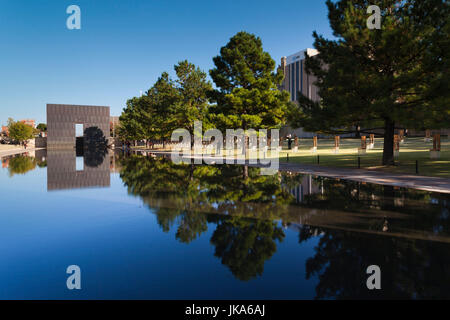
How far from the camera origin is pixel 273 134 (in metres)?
50.1

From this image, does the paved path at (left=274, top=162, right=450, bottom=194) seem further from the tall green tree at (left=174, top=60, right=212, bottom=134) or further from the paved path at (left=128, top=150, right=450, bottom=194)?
the tall green tree at (left=174, top=60, right=212, bottom=134)

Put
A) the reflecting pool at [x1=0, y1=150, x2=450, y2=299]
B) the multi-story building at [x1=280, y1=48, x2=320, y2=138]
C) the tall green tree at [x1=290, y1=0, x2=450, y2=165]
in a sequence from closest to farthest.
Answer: the reflecting pool at [x1=0, y1=150, x2=450, y2=299] < the tall green tree at [x1=290, y1=0, x2=450, y2=165] < the multi-story building at [x1=280, y1=48, x2=320, y2=138]

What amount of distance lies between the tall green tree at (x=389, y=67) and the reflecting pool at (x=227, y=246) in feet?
25.7

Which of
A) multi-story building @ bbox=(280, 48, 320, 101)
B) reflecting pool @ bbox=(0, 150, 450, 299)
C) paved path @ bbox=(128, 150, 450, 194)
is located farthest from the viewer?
multi-story building @ bbox=(280, 48, 320, 101)

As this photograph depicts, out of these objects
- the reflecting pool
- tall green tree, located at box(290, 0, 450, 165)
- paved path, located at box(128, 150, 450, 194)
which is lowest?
the reflecting pool

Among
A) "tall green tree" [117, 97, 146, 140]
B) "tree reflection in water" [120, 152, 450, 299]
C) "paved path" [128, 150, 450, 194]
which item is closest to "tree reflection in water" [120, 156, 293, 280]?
"tree reflection in water" [120, 152, 450, 299]

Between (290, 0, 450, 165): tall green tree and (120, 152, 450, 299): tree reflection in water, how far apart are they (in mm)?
6744

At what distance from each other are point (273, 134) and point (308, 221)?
43312 millimetres

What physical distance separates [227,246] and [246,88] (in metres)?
28.8

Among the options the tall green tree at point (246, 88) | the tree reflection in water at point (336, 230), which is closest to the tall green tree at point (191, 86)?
the tall green tree at point (246, 88)

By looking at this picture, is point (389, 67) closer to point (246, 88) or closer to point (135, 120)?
point (246, 88)

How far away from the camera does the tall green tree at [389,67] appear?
16.0 metres

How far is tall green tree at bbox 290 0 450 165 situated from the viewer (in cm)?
1605

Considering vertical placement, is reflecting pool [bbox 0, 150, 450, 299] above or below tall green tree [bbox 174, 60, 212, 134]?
below
